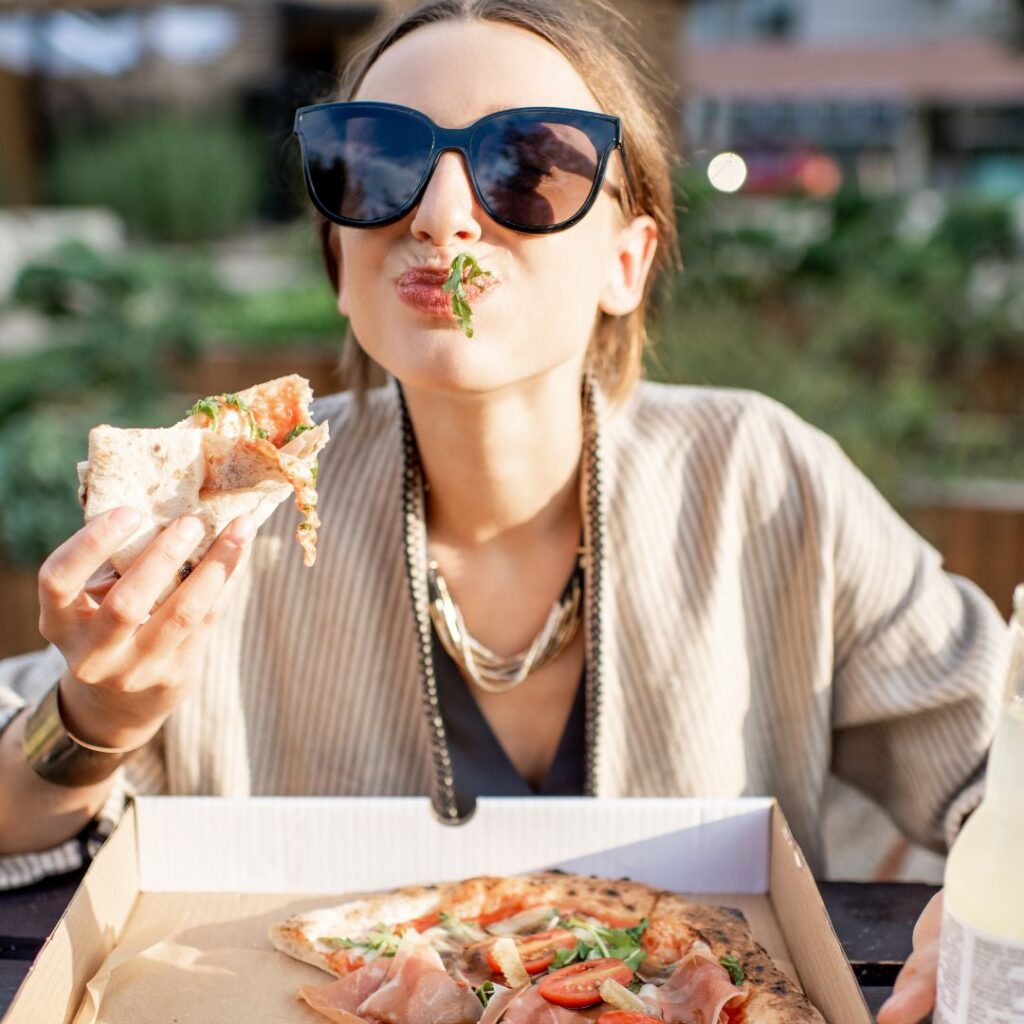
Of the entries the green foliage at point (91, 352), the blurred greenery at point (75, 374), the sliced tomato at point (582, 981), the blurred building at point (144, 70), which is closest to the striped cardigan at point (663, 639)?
the sliced tomato at point (582, 981)

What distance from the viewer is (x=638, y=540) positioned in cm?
253

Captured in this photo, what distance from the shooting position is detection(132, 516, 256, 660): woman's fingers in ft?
5.31

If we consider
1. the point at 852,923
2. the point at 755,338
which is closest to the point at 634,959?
the point at 852,923

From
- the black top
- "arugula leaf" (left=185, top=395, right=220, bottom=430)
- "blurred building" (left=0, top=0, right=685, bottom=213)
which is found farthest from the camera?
"blurred building" (left=0, top=0, right=685, bottom=213)

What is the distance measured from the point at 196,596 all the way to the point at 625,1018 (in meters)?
0.78

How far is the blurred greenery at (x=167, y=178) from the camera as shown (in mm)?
14633

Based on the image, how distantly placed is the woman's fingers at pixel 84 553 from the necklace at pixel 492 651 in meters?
0.95

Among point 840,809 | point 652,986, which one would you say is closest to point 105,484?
point 652,986

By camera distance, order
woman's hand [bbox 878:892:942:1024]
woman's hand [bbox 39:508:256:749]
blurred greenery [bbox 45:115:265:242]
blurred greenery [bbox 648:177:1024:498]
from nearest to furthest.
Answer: woman's hand [bbox 878:892:942:1024] → woman's hand [bbox 39:508:256:749] → blurred greenery [bbox 648:177:1024:498] → blurred greenery [bbox 45:115:265:242]

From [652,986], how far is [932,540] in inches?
172

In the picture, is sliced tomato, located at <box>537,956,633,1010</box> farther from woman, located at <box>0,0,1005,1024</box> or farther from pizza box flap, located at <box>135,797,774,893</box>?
woman, located at <box>0,0,1005,1024</box>

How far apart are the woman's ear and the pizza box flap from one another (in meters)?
0.95

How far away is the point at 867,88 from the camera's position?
1828 centimetres

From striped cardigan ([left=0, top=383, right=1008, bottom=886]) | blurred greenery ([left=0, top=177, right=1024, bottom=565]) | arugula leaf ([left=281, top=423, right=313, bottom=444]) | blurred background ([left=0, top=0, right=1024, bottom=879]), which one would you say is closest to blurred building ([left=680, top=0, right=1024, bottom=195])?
blurred background ([left=0, top=0, right=1024, bottom=879])
